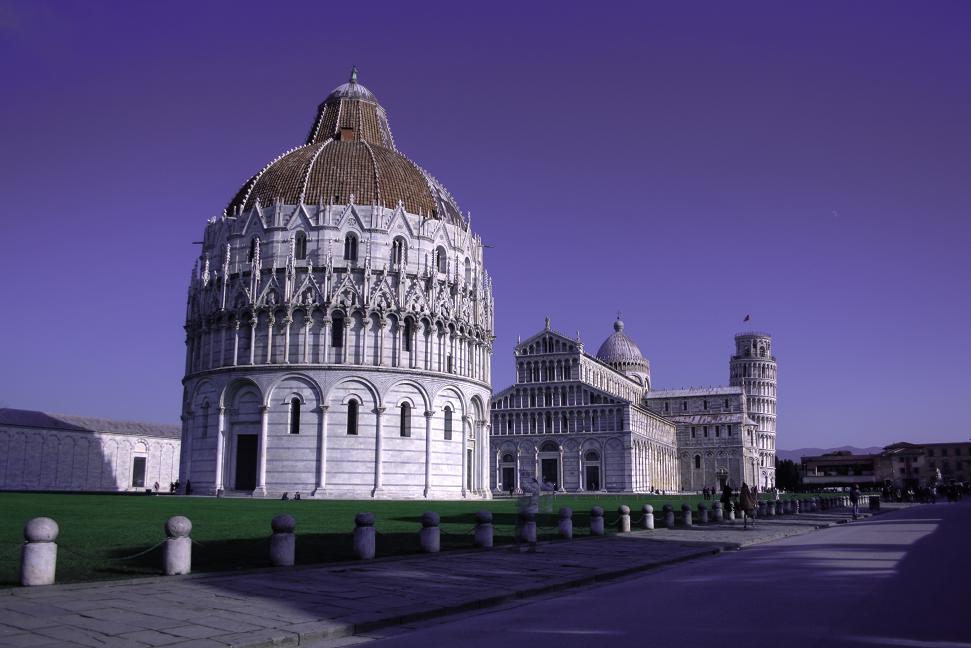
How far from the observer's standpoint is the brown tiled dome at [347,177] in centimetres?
5647

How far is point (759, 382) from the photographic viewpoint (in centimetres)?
15425

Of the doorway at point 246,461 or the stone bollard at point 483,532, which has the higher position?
the doorway at point 246,461

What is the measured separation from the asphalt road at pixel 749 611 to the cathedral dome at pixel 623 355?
406 ft

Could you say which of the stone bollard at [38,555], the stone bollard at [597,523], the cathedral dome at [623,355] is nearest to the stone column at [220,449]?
the stone bollard at [597,523]

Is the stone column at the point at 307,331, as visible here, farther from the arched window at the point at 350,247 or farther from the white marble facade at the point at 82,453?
the white marble facade at the point at 82,453

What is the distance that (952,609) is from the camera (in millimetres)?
11336

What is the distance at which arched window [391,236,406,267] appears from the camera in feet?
180

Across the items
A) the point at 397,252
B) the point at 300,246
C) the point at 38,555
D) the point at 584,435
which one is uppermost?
the point at 300,246

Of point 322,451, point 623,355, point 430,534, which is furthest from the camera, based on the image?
point 623,355

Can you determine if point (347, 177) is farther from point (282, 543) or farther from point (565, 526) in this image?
point (282, 543)

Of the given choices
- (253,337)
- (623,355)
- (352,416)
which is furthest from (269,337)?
(623,355)

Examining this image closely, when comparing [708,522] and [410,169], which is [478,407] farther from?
[708,522]

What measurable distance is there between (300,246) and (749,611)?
46490 mm

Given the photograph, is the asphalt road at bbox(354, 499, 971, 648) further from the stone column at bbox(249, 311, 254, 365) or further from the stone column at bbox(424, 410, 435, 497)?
the stone column at bbox(249, 311, 254, 365)
